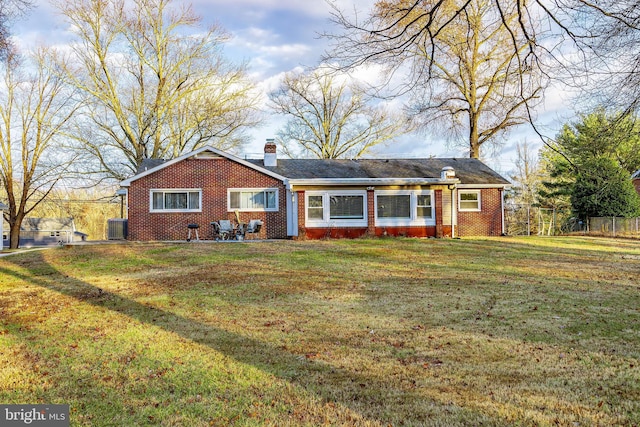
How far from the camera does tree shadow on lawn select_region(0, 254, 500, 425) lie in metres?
3.28

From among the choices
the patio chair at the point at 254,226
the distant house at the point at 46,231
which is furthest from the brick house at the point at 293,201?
the distant house at the point at 46,231

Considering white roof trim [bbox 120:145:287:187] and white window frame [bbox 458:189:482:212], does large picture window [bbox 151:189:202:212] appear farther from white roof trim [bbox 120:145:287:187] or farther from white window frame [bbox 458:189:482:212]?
white window frame [bbox 458:189:482:212]

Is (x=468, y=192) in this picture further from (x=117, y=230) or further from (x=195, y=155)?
(x=117, y=230)

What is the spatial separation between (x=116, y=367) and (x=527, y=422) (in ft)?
11.9

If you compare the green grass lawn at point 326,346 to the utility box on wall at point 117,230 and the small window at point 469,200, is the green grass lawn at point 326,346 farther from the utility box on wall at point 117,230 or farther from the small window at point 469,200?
the utility box on wall at point 117,230

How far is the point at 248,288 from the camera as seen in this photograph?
29.3 ft

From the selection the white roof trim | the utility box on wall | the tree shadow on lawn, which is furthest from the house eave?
the tree shadow on lawn

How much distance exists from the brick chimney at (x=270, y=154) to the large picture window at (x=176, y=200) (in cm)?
417

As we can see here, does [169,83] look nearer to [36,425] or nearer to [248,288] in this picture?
[248,288]

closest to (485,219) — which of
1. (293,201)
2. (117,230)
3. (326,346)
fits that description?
(293,201)

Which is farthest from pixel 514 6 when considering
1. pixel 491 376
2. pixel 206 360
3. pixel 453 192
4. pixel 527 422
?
pixel 453 192

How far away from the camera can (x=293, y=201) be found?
67.2ft

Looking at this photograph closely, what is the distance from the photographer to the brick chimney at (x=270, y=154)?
75.1ft

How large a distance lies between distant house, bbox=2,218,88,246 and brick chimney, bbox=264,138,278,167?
26800 millimetres
